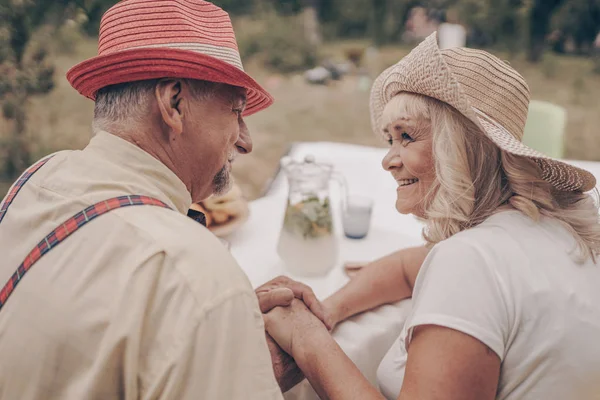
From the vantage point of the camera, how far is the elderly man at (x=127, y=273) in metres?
0.81

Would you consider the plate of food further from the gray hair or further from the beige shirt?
the beige shirt

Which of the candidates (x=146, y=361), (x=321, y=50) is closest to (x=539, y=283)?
(x=146, y=361)

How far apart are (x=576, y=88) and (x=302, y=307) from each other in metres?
11.9

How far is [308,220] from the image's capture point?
1732 millimetres

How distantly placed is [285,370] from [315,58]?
12.2 metres

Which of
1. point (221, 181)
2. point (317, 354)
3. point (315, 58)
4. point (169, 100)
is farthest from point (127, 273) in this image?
point (315, 58)

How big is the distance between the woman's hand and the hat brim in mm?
654

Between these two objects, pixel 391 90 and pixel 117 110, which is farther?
pixel 391 90

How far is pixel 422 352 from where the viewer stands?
42.6 inches

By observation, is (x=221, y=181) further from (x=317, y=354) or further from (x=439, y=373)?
(x=439, y=373)

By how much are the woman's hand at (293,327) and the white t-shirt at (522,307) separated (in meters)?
0.31

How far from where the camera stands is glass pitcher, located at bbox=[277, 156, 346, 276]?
68.5 inches

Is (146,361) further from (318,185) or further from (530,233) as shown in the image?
(318,185)

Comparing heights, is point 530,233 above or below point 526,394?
above
